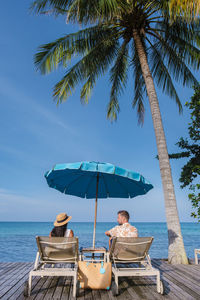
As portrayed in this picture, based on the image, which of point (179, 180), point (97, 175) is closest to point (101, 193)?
point (97, 175)

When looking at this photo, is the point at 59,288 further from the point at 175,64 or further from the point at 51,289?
the point at 175,64

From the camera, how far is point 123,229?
3.89 m

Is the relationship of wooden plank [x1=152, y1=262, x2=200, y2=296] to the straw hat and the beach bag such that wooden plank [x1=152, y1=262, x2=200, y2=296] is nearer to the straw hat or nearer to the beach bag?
the beach bag

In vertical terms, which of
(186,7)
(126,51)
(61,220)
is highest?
(126,51)

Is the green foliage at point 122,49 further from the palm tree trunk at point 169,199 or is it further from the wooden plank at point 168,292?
the wooden plank at point 168,292

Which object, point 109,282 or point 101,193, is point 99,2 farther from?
point 109,282

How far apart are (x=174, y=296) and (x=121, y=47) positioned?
28.4ft

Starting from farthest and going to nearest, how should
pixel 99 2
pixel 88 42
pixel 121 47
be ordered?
pixel 121 47 < pixel 88 42 < pixel 99 2

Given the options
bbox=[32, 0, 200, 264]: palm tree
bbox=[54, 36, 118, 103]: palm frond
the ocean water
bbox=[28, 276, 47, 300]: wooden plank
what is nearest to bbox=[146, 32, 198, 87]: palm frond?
bbox=[32, 0, 200, 264]: palm tree

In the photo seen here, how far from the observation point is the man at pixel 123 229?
Result: 3842 millimetres

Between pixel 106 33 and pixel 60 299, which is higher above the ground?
pixel 106 33

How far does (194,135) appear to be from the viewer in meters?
7.07

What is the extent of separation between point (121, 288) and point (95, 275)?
50 cm

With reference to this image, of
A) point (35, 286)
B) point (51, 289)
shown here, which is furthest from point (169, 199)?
point (35, 286)
